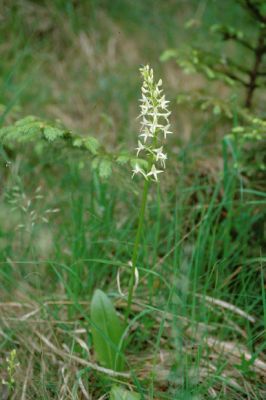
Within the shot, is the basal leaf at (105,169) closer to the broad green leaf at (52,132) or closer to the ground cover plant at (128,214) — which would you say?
the ground cover plant at (128,214)

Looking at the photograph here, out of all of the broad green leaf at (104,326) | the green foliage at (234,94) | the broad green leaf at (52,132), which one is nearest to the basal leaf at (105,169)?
the broad green leaf at (52,132)

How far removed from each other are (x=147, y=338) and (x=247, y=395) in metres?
0.54

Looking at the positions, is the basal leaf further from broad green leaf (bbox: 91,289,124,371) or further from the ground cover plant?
broad green leaf (bbox: 91,289,124,371)

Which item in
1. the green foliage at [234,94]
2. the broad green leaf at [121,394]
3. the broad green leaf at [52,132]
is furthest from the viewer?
the green foliage at [234,94]

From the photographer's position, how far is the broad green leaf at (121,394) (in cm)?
211

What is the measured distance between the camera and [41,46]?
15.4 feet

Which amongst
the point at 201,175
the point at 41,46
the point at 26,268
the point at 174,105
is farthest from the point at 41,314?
the point at 41,46

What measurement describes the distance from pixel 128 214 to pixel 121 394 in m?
1.20

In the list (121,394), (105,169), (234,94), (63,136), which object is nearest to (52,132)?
(63,136)

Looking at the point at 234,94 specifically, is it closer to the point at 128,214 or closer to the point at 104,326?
the point at 128,214

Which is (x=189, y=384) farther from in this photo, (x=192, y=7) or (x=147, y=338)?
(x=192, y=7)

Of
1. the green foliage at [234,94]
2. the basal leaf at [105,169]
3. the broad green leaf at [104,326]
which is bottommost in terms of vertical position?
the broad green leaf at [104,326]

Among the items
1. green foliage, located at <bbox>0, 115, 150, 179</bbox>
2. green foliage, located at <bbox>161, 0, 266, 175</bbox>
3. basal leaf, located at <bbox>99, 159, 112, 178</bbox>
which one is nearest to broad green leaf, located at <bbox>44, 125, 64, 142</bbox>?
green foliage, located at <bbox>0, 115, 150, 179</bbox>

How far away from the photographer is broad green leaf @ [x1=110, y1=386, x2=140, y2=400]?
2105 millimetres
